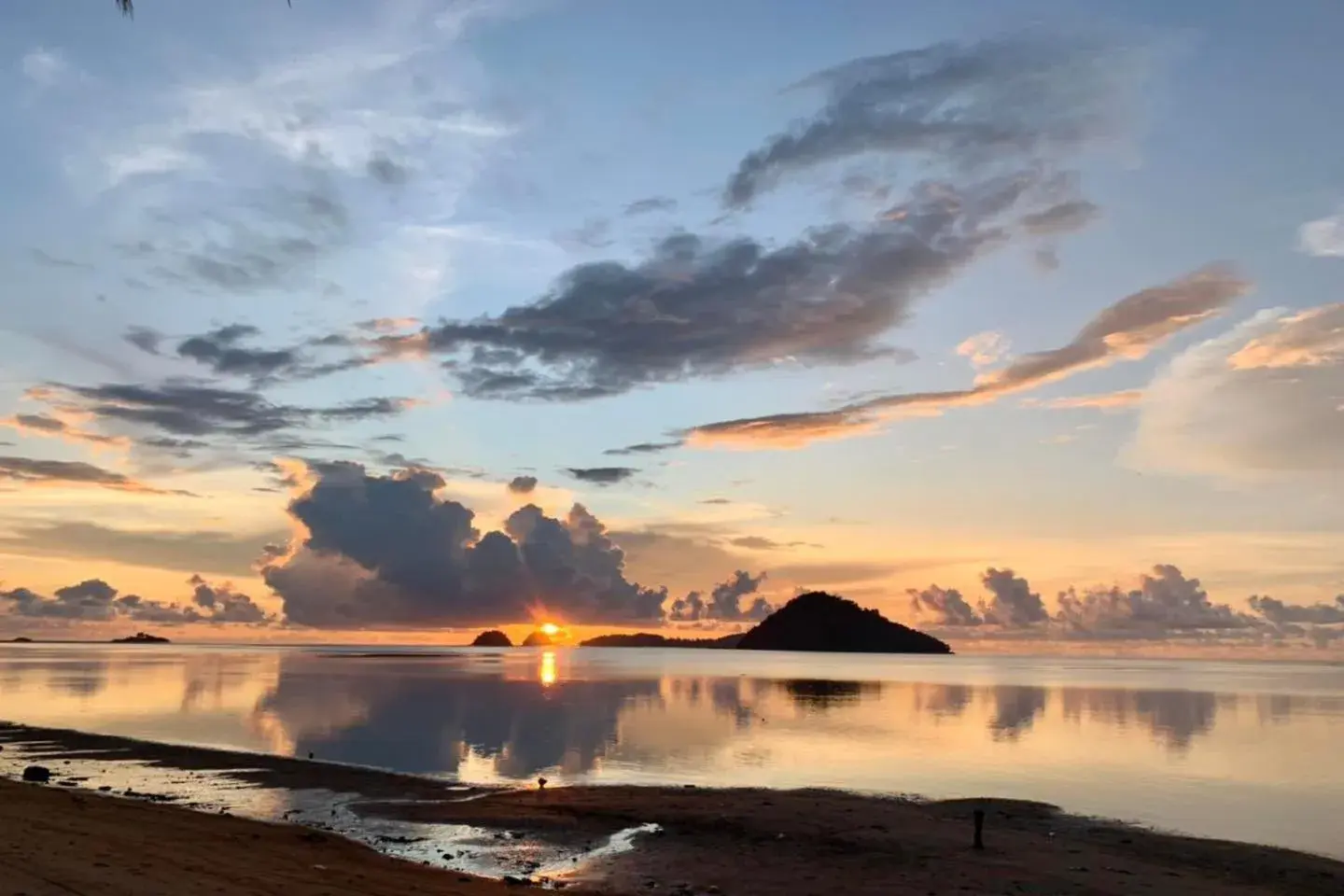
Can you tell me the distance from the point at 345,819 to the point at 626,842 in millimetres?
11270

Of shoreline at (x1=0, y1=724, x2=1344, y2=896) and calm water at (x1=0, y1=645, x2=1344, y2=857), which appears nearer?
shoreline at (x1=0, y1=724, x2=1344, y2=896)

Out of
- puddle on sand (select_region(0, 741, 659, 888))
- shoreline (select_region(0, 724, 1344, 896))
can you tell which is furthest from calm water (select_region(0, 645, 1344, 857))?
puddle on sand (select_region(0, 741, 659, 888))

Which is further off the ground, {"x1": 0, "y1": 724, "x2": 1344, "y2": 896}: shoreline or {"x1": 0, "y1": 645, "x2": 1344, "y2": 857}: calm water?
{"x1": 0, "y1": 724, "x2": 1344, "y2": 896}: shoreline

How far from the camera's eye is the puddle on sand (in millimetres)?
28719

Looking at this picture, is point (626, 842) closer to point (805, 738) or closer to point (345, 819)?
point (345, 819)

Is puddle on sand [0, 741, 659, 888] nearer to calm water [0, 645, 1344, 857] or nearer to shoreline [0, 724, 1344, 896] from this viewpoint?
shoreline [0, 724, 1344, 896]

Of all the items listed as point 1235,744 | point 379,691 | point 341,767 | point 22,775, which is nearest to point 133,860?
point 22,775

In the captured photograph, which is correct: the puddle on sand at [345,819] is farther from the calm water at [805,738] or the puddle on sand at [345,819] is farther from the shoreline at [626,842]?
the calm water at [805,738]

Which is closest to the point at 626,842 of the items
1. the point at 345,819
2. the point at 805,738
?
the point at 345,819

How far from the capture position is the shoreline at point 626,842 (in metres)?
23.4

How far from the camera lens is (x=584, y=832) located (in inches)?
1330

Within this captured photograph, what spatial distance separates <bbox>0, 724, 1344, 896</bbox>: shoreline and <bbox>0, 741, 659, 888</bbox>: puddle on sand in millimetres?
151

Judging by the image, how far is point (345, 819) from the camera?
3575 cm

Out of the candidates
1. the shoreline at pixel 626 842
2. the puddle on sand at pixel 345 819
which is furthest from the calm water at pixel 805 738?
the puddle on sand at pixel 345 819
